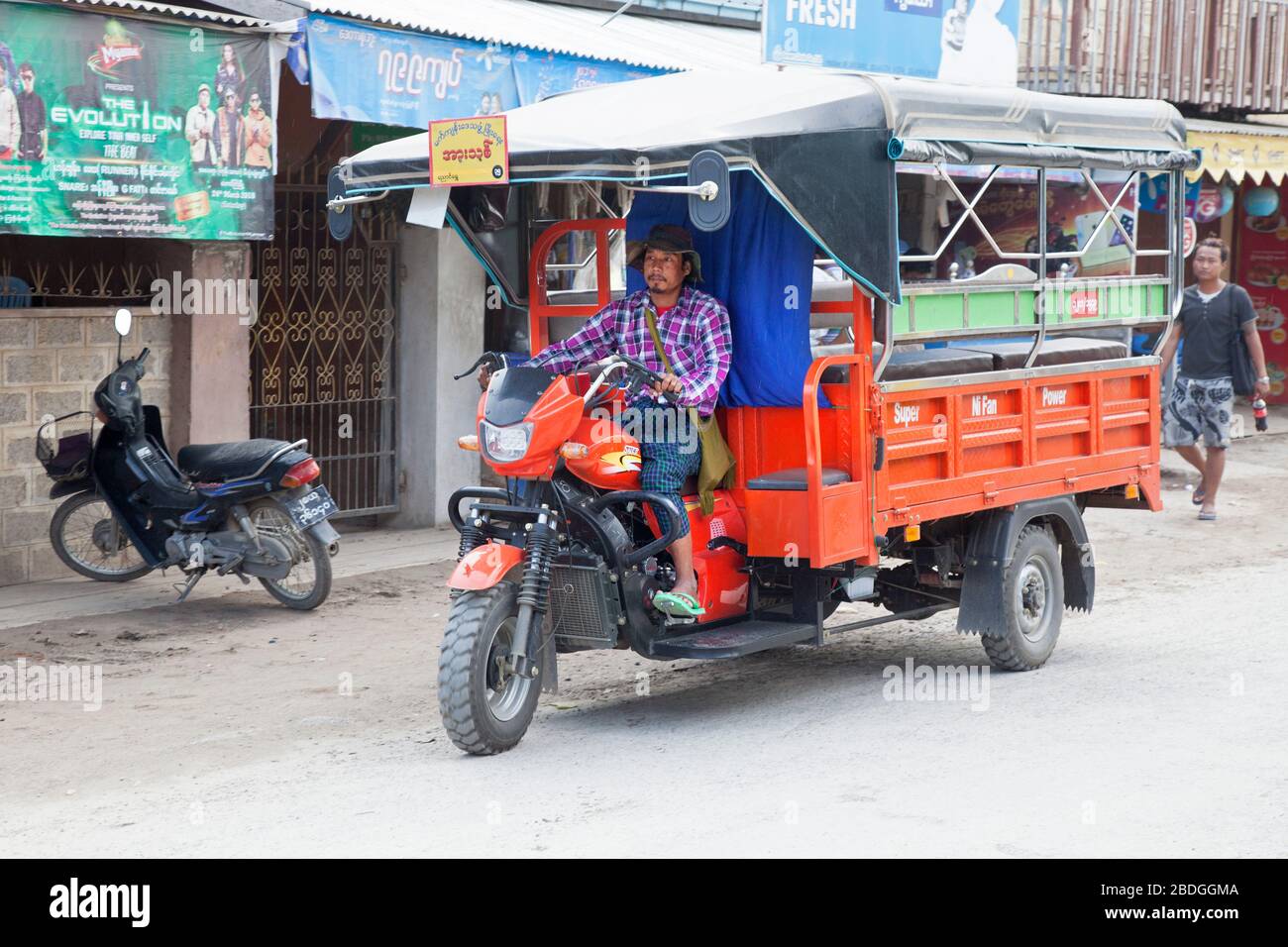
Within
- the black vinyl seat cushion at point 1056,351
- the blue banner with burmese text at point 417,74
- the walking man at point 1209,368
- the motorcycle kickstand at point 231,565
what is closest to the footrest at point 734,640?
the black vinyl seat cushion at point 1056,351

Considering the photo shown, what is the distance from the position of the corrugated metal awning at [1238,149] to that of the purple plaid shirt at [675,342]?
380 inches

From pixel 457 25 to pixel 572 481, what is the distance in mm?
5081

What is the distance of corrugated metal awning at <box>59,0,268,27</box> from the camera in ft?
28.6

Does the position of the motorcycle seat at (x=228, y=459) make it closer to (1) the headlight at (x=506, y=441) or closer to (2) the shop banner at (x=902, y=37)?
(1) the headlight at (x=506, y=441)

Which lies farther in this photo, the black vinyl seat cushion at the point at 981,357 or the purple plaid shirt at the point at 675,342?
the black vinyl seat cushion at the point at 981,357

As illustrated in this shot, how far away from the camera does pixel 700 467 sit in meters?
6.68

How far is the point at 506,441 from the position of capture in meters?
6.13

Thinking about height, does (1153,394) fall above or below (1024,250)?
below

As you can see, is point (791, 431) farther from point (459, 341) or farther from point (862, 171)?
point (459, 341)

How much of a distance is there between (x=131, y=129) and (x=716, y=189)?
178 inches

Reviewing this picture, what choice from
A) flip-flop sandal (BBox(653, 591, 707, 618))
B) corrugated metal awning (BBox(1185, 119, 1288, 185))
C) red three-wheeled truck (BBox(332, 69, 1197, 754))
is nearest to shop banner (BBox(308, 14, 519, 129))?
red three-wheeled truck (BBox(332, 69, 1197, 754))

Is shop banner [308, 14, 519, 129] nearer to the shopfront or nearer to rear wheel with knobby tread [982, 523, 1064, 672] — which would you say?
the shopfront

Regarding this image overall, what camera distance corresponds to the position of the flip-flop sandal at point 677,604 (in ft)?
20.7

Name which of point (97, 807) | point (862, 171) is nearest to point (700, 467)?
point (862, 171)
